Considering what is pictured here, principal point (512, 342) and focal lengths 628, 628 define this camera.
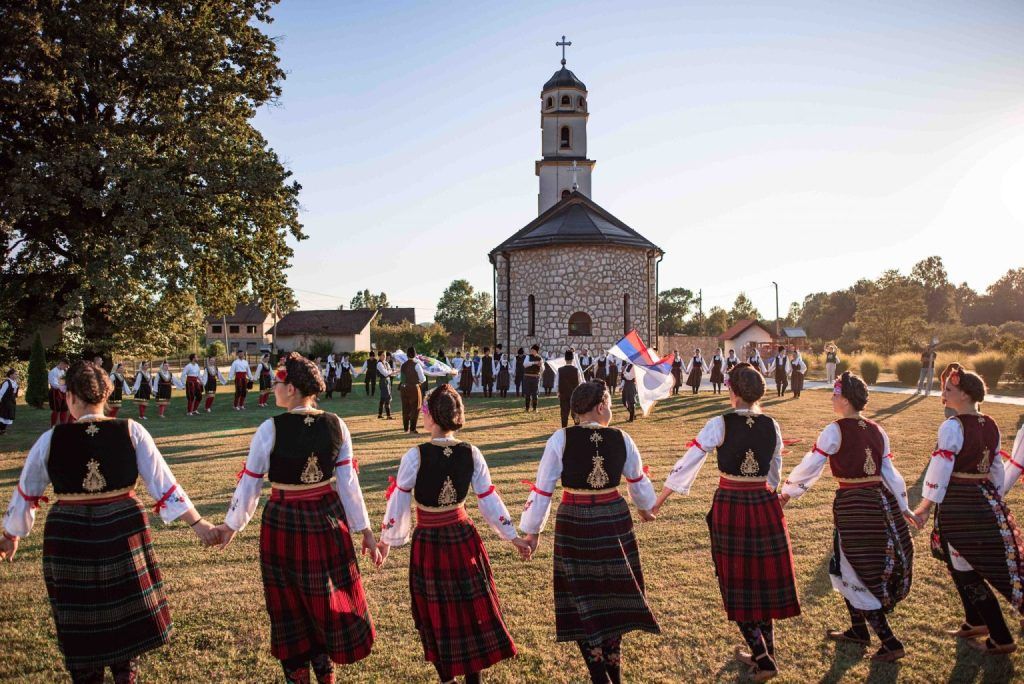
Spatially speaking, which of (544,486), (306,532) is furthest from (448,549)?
(306,532)

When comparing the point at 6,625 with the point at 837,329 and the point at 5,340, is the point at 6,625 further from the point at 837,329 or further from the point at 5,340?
the point at 837,329

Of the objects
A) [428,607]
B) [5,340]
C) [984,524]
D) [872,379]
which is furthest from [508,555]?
[872,379]

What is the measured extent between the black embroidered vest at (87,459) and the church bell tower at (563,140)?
1211 inches

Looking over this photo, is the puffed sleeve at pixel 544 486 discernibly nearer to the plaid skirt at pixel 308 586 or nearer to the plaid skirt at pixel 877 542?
the plaid skirt at pixel 308 586

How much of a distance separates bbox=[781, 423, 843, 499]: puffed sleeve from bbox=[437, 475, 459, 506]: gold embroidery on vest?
A: 84.6 inches

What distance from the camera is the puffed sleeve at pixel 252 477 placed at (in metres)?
3.52

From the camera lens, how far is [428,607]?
347 centimetres

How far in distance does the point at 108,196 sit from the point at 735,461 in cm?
1907

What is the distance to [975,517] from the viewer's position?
162 inches

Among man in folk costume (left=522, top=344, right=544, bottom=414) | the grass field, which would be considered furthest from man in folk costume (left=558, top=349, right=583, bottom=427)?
the grass field

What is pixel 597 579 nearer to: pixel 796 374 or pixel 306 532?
pixel 306 532

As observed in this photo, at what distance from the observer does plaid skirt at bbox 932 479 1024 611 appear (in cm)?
403

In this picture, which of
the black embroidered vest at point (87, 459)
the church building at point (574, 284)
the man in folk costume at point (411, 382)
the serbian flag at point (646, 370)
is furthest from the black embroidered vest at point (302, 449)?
the church building at point (574, 284)

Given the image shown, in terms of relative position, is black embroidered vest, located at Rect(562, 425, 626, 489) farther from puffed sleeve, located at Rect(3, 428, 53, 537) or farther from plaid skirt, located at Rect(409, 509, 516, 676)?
puffed sleeve, located at Rect(3, 428, 53, 537)
